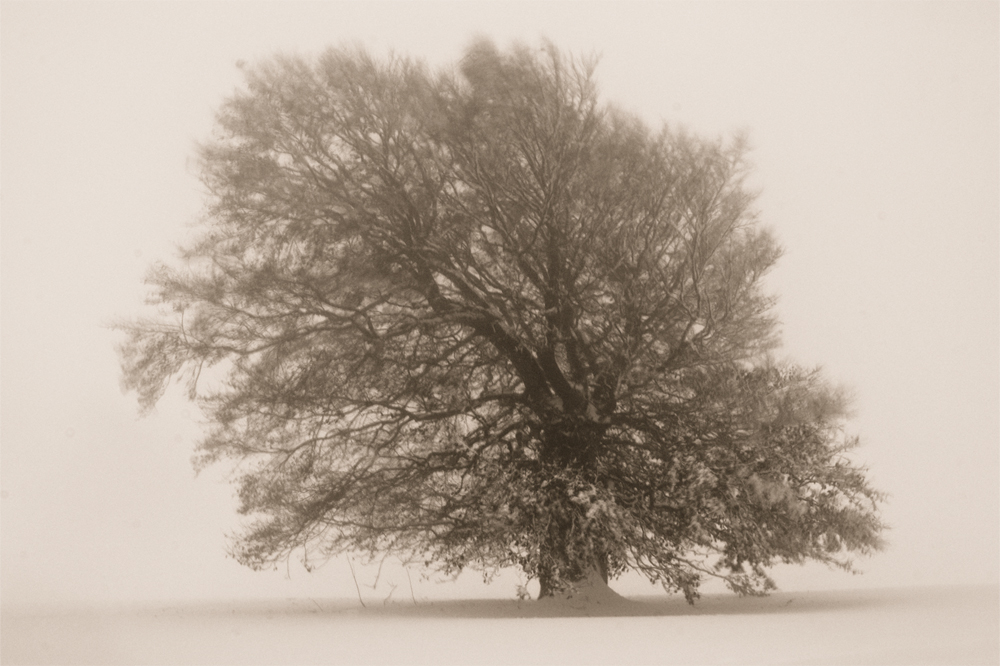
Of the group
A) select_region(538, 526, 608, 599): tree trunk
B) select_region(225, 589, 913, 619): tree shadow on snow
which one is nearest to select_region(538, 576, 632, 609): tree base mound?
select_region(225, 589, 913, 619): tree shadow on snow

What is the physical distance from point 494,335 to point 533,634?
4104 millimetres

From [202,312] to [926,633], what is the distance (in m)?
8.60

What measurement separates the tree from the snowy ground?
0.82m

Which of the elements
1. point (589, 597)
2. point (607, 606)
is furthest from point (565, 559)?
point (607, 606)

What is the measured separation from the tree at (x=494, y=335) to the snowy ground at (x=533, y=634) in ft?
2.68

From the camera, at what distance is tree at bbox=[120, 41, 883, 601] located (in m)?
11.3

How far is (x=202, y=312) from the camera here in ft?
39.6

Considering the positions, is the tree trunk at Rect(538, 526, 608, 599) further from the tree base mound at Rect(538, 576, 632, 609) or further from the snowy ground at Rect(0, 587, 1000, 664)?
the snowy ground at Rect(0, 587, 1000, 664)

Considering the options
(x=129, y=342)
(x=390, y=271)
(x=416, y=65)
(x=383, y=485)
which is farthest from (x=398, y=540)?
(x=416, y=65)

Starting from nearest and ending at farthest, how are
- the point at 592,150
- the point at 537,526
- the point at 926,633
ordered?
the point at 926,633 < the point at 537,526 < the point at 592,150

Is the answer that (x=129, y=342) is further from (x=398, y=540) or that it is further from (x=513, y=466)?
(x=513, y=466)

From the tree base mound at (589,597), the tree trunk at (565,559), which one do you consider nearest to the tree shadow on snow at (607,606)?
the tree base mound at (589,597)

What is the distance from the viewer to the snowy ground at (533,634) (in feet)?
25.6

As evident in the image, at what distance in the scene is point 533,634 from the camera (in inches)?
356
